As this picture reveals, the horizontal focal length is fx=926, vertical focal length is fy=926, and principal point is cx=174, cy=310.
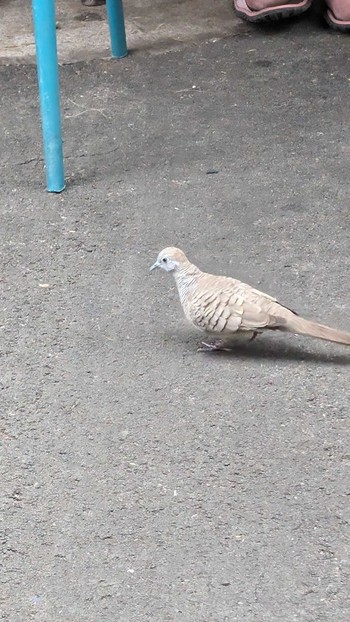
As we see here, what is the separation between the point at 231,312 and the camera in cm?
233

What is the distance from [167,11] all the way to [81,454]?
3300 mm

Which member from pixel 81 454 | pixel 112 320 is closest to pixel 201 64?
pixel 112 320

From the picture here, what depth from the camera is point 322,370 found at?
2.31m

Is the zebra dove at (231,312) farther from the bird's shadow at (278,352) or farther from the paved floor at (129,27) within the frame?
the paved floor at (129,27)

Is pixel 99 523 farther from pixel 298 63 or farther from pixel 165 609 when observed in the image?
pixel 298 63

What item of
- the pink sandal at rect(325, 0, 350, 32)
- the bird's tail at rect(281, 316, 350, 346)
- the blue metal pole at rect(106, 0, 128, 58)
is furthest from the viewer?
the pink sandal at rect(325, 0, 350, 32)

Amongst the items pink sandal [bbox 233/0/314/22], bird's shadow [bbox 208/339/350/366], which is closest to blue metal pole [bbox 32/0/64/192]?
bird's shadow [bbox 208/339/350/366]

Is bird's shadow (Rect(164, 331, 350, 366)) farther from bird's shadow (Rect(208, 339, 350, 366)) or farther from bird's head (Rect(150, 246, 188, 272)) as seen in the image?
bird's head (Rect(150, 246, 188, 272))


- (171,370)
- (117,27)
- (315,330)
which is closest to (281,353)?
(315,330)

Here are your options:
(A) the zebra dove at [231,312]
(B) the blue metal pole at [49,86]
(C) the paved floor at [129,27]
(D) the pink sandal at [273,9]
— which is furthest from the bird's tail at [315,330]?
(D) the pink sandal at [273,9]

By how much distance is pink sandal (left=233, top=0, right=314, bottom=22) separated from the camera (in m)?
4.40

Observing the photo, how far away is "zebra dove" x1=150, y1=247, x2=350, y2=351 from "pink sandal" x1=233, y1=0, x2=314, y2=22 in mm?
2356

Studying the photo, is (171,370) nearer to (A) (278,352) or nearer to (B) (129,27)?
(A) (278,352)

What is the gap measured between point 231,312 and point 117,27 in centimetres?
227
